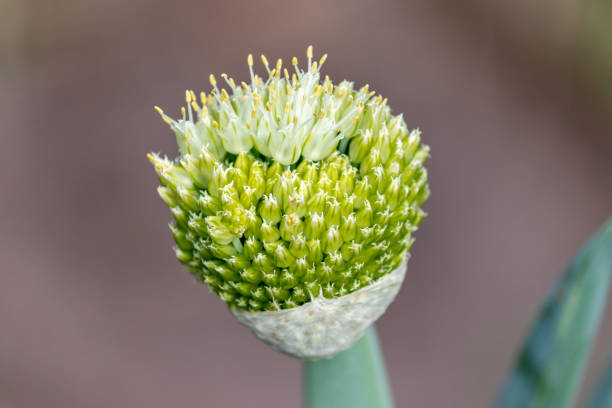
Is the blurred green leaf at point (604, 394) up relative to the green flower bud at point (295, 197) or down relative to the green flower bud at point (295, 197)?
down

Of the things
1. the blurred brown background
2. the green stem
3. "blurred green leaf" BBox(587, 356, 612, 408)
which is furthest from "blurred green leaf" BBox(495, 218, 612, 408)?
the blurred brown background

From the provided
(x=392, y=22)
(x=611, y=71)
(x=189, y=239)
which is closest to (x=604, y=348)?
(x=611, y=71)

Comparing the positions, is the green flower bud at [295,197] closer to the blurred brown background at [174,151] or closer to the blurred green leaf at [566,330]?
the blurred green leaf at [566,330]

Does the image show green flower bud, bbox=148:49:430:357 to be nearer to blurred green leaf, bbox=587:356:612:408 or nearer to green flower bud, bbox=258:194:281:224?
green flower bud, bbox=258:194:281:224

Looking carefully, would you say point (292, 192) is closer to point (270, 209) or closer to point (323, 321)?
point (270, 209)

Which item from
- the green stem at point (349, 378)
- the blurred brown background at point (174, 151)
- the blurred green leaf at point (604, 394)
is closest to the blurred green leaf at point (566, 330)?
the blurred green leaf at point (604, 394)

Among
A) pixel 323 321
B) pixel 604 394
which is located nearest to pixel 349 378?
pixel 323 321

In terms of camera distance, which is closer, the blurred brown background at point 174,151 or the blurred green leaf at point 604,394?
the blurred green leaf at point 604,394
